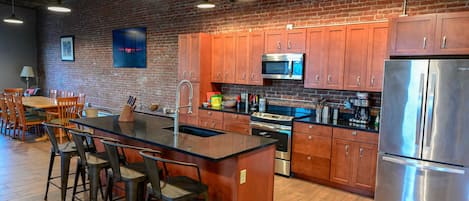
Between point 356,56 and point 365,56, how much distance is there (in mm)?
115

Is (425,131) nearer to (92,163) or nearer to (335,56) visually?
(335,56)

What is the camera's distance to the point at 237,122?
510cm

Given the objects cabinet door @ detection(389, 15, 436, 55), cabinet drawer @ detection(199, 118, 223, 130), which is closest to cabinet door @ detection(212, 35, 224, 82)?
cabinet drawer @ detection(199, 118, 223, 130)

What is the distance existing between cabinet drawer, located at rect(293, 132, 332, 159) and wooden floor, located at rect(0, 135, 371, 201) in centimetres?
44

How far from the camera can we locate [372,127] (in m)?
3.94

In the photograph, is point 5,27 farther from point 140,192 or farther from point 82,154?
point 140,192

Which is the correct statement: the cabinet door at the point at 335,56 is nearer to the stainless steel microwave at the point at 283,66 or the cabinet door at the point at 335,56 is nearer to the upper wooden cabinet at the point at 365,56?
the upper wooden cabinet at the point at 365,56

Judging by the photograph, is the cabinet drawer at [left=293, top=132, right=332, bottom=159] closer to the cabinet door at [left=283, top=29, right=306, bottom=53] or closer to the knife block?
the cabinet door at [left=283, top=29, right=306, bottom=53]

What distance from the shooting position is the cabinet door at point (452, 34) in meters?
3.21

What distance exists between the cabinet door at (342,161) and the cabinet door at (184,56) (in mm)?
2946

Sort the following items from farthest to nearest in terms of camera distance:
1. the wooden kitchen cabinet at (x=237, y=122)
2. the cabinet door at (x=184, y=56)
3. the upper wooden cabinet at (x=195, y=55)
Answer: the cabinet door at (x=184, y=56) < the upper wooden cabinet at (x=195, y=55) < the wooden kitchen cabinet at (x=237, y=122)

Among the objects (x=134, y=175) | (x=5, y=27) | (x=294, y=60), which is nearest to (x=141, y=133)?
(x=134, y=175)

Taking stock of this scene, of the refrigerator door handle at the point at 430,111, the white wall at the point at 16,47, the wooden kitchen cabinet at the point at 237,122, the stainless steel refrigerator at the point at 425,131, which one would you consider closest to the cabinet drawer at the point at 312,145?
the stainless steel refrigerator at the point at 425,131

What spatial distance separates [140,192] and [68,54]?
25.8 ft
